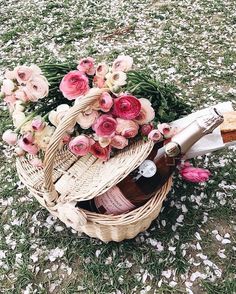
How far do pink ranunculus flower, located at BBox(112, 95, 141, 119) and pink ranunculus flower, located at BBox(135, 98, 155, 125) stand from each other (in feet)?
0.14

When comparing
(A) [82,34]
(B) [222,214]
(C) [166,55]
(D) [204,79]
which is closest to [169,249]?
(B) [222,214]

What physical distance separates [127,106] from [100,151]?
0.21 metres

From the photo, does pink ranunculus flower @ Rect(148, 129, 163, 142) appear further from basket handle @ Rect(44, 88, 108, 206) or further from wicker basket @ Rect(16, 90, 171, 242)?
basket handle @ Rect(44, 88, 108, 206)

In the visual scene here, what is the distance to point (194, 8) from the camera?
138 inches

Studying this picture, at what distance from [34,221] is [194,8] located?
2.50 meters

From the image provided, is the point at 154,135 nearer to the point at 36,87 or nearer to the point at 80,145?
the point at 80,145

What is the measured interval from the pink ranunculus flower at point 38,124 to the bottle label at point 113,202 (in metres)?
0.35

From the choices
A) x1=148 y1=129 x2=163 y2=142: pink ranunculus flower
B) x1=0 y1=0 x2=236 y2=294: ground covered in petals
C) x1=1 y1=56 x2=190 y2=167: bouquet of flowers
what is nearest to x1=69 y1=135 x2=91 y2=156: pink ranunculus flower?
x1=1 y1=56 x2=190 y2=167: bouquet of flowers

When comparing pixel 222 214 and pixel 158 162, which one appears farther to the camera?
pixel 222 214

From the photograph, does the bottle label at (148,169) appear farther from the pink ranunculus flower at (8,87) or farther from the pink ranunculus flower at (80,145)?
the pink ranunculus flower at (8,87)

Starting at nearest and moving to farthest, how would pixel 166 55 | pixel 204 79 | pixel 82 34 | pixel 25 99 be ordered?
1. pixel 25 99
2. pixel 204 79
3. pixel 166 55
4. pixel 82 34

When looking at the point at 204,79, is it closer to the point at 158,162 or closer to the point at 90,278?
the point at 158,162

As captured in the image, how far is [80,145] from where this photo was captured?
1495 millimetres

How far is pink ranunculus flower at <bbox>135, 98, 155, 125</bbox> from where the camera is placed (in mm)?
1509
